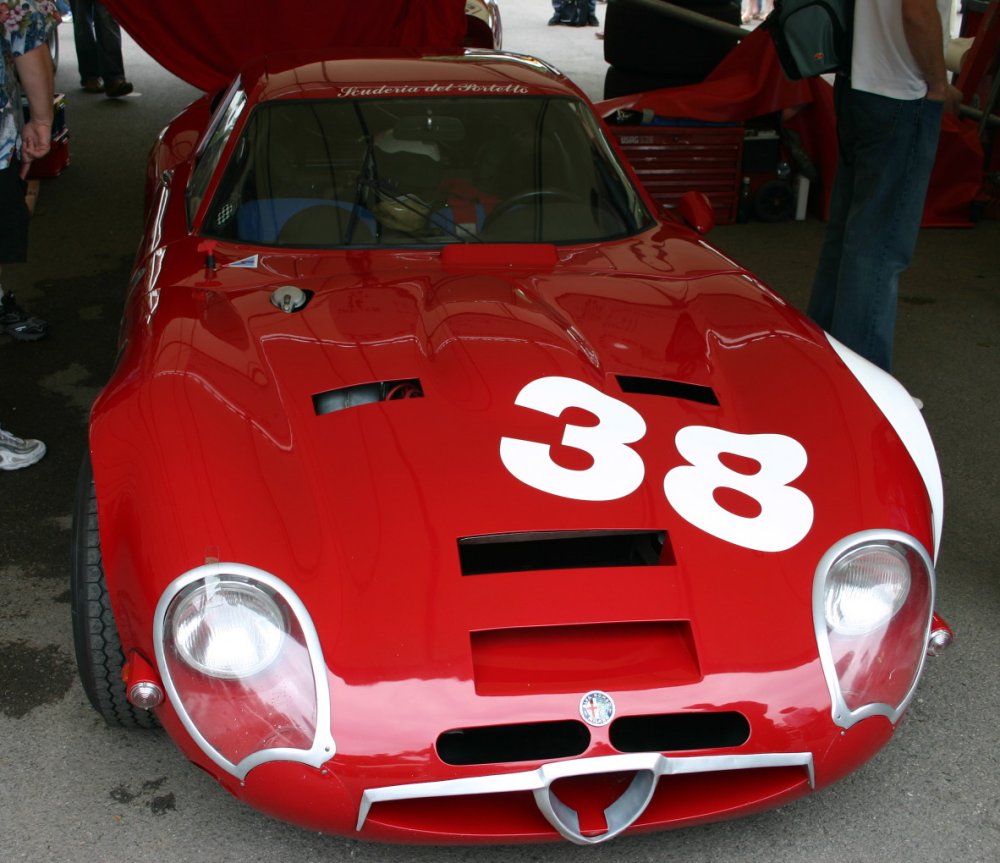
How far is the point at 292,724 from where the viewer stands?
5.32 feet

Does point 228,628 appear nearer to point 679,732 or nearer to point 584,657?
point 584,657

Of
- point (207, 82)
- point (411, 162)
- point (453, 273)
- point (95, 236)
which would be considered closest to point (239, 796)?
point (453, 273)

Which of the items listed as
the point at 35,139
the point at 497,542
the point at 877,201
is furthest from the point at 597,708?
the point at 35,139

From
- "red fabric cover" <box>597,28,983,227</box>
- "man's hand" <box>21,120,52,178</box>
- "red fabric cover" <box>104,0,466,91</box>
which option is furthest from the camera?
"red fabric cover" <box>104,0,466,91</box>

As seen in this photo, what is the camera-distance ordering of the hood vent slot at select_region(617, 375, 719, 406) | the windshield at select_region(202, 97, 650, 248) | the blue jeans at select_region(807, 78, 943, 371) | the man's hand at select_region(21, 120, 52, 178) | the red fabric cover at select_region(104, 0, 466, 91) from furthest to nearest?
the red fabric cover at select_region(104, 0, 466, 91), the blue jeans at select_region(807, 78, 943, 371), the man's hand at select_region(21, 120, 52, 178), the windshield at select_region(202, 97, 650, 248), the hood vent slot at select_region(617, 375, 719, 406)

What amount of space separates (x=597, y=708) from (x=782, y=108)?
4.50 metres

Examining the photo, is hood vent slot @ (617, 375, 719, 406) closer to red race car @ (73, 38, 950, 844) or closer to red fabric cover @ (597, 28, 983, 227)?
red race car @ (73, 38, 950, 844)

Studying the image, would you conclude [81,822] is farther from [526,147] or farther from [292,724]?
[526,147]

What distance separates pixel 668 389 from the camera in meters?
2.20

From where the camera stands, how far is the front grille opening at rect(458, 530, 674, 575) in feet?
6.07

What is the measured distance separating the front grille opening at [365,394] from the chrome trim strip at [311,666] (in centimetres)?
46

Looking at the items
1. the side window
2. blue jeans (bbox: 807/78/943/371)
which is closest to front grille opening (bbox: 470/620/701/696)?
the side window

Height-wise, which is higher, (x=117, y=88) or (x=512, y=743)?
(x=512, y=743)

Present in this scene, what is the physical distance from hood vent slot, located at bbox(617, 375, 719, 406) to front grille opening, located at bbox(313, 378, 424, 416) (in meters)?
0.40
